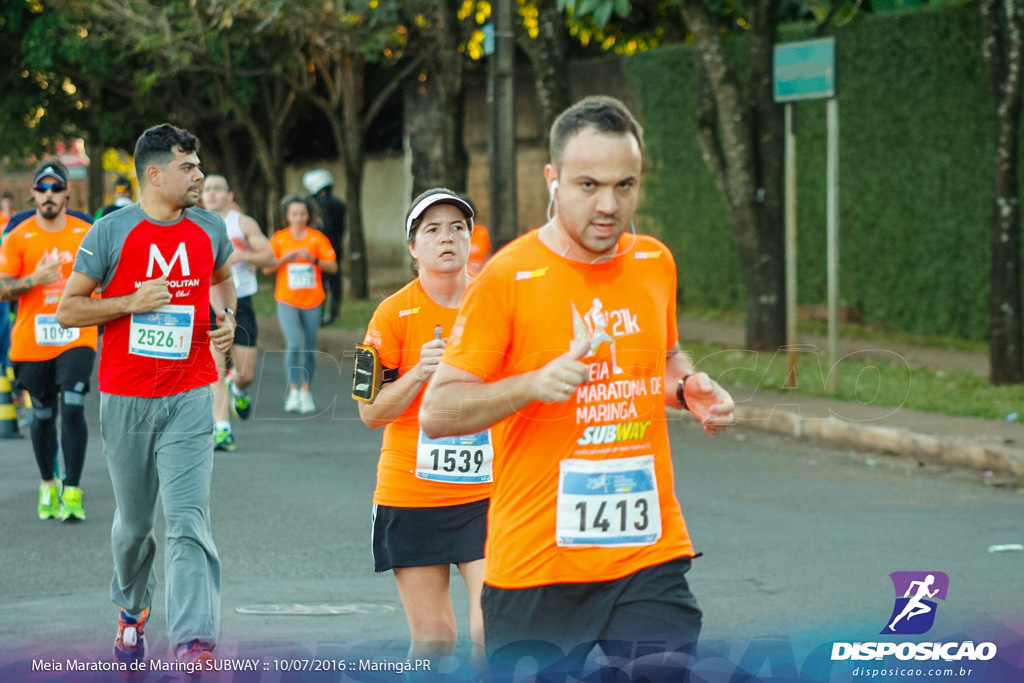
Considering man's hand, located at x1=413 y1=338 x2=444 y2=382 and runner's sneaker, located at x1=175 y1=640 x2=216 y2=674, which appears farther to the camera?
runner's sneaker, located at x1=175 y1=640 x2=216 y2=674

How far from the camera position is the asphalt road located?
6.16 metres

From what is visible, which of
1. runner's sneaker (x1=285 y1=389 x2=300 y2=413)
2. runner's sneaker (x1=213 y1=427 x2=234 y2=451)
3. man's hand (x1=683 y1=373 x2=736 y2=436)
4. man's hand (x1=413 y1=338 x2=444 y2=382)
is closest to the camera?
man's hand (x1=683 y1=373 x2=736 y2=436)

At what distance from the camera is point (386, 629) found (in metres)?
6.36

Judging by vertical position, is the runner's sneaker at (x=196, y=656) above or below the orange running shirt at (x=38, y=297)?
below

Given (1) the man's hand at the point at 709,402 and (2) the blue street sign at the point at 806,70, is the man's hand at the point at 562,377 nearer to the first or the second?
(1) the man's hand at the point at 709,402

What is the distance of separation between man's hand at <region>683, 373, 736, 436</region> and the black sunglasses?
5.80 meters

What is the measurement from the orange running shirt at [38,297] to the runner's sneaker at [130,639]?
127 inches

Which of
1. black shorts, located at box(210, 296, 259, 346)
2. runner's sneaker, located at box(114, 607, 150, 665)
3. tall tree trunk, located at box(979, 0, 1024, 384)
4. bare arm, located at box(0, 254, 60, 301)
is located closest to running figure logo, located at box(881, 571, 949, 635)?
runner's sneaker, located at box(114, 607, 150, 665)

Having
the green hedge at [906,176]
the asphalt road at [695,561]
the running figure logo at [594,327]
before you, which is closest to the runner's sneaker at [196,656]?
the asphalt road at [695,561]

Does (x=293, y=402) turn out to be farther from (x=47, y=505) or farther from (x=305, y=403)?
(x=47, y=505)

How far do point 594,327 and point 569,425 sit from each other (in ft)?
0.79

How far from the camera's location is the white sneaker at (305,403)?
44.2 feet

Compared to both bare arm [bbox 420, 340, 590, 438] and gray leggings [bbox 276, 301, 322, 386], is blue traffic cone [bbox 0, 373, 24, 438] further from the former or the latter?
Result: bare arm [bbox 420, 340, 590, 438]

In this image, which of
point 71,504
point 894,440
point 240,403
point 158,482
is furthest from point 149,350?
point 240,403
